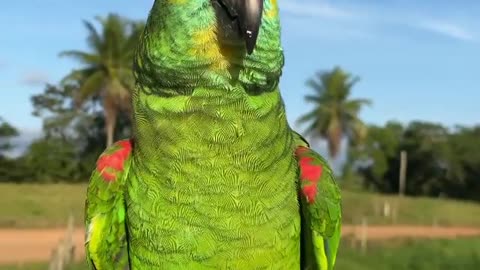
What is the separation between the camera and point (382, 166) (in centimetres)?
5144

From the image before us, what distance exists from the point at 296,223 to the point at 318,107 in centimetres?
4036

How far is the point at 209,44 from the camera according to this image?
248 cm

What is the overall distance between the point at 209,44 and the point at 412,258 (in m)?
15.3

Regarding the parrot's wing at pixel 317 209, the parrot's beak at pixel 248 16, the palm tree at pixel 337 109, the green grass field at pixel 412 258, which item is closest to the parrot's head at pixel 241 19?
the parrot's beak at pixel 248 16

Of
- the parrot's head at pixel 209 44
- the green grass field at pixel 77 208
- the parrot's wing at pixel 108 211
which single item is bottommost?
the green grass field at pixel 77 208

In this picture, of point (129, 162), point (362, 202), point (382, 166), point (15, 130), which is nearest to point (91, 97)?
point (15, 130)

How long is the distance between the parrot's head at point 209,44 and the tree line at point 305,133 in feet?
55.5

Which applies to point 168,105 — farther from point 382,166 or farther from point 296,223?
point 382,166

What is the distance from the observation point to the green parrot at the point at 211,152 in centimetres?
248

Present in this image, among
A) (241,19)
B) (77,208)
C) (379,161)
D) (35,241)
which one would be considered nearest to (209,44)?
(241,19)

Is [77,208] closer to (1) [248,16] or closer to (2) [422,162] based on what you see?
(1) [248,16]

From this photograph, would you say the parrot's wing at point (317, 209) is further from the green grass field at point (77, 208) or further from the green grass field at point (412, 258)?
the green grass field at point (77, 208)

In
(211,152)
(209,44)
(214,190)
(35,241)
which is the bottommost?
(35,241)

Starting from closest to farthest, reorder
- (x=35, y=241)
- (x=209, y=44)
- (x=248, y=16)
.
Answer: (x=248, y=16), (x=209, y=44), (x=35, y=241)
